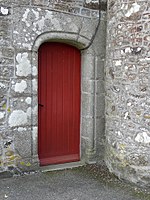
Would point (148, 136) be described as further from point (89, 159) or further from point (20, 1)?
point (20, 1)

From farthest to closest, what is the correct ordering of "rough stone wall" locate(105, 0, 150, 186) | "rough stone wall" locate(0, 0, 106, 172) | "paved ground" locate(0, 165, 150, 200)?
"rough stone wall" locate(0, 0, 106, 172) → "rough stone wall" locate(105, 0, 150, 186) → "paved ground" locate(0, 165, 150, 200)

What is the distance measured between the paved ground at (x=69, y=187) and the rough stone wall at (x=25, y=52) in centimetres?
32

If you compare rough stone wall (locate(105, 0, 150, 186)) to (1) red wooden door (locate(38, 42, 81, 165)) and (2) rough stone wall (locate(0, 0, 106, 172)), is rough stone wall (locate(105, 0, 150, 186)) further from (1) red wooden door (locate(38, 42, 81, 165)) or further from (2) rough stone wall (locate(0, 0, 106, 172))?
(1) red wooden door (locate(38, 42, 81, 165))

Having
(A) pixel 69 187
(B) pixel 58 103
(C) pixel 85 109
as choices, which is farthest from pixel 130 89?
(A) pixel 69 187

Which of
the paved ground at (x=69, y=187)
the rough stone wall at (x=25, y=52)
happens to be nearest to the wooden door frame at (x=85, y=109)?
the rough stone wall at (x=25, y=52)

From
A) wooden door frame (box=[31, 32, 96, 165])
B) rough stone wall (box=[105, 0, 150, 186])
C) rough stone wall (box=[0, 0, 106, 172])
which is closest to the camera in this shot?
rough stone wall (box=[105, 0, 150, 186])

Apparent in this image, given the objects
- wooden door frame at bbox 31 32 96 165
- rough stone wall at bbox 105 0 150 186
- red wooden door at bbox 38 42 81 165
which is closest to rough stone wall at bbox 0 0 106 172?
wooden door frame at bbox 31 32 96 165

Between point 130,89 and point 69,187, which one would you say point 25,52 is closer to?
point 130,89

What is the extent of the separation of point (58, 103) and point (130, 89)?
4.34 ft

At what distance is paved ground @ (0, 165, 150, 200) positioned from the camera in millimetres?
3486

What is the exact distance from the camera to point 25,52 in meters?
4.02

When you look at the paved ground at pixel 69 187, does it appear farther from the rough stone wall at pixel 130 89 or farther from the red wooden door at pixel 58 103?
the red wooden door at pixel 58 103

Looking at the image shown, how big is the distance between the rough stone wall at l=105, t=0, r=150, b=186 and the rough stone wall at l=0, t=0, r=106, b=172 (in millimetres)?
565

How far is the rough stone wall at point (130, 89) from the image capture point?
12.1 feet
